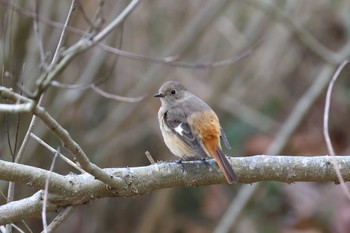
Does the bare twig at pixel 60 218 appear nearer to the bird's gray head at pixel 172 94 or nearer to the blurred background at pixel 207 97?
the bird's gray head at pixel 172 94

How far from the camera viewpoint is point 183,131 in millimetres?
4551

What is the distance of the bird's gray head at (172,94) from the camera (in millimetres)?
5171

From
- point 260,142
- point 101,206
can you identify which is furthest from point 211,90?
point 101,206

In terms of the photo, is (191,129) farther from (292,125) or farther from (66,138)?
(292,125)

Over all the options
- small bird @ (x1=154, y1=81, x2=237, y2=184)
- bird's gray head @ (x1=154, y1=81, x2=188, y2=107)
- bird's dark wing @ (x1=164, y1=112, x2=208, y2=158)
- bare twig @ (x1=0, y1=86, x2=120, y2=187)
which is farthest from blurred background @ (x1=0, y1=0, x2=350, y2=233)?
bare twig @ (x1=0, y1=86, x2=120, y2=187)

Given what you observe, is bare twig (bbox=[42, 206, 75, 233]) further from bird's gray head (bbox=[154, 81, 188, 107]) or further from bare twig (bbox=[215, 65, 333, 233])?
bare twig (bbox=[215, 65, 333, 233])

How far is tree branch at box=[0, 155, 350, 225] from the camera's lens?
3.18 metres

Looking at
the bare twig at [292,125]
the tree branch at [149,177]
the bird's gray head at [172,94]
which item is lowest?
the bare twig at [292,125]

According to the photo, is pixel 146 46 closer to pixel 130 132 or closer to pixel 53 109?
pixel 130 132

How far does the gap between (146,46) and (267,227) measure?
261 cm

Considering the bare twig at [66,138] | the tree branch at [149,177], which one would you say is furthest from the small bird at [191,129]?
the bare twig at [66,138]

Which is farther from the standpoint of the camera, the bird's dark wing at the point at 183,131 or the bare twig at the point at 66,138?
the bird's dark wing at the point at 183,131

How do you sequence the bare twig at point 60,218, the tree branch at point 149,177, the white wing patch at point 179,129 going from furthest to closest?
the white wing patch at point 179,129 → the bare twig at point 60,218 → the tree branch at point 149,177

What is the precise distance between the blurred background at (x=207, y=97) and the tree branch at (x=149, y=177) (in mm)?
3257
